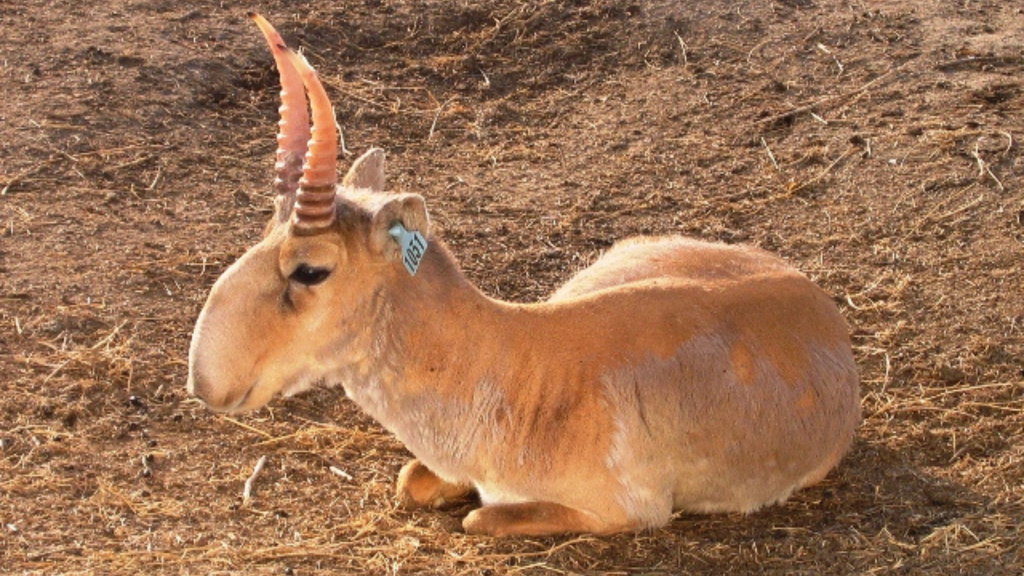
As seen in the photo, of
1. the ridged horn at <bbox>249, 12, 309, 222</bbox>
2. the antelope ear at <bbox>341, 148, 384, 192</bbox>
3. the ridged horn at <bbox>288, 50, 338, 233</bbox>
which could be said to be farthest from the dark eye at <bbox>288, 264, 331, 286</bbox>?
the antelope ear at <bbox>341, 148, 384, 192</bbox>

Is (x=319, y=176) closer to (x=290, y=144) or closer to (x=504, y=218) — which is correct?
(x=290, y=144)

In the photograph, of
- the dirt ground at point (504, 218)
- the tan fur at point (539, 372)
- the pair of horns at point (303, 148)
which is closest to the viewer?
the pair of horns at point (303, 148)

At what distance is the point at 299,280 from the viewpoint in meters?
6.10

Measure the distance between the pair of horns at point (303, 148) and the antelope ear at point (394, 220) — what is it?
198 millimetres

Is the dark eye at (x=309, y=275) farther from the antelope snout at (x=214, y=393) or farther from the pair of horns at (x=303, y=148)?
the antelope snout at (x=214, y=393)

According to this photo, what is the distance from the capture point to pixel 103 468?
7277 mm

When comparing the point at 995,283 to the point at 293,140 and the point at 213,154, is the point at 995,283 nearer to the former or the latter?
the point at 293,140

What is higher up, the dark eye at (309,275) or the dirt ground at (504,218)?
the dark eye at (309,275)

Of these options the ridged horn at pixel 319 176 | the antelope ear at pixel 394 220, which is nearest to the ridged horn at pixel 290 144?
the ridged horn at pixel 319 176

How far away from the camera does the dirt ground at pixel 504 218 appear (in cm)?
682

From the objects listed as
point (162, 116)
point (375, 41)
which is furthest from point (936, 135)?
point (162, 116)

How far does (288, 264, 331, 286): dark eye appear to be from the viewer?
6.06 meters

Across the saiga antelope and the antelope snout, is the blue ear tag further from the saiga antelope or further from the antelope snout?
the antelope snout

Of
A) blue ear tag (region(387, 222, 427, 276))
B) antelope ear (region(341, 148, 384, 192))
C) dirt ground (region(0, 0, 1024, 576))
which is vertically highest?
blue ear tag (region(387, 222, 427, 276))
